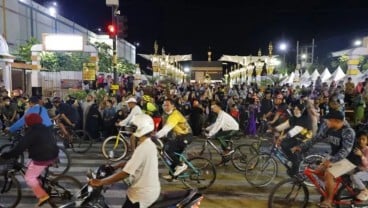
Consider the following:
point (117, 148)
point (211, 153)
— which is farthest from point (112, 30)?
point (211, 153)

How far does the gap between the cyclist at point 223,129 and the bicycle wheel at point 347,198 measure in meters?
3.86

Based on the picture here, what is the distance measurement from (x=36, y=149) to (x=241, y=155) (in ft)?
18.9

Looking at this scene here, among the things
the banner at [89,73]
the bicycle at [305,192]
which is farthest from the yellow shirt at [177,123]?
the banner at [89,73]

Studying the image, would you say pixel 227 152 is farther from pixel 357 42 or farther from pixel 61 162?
pixel 357 42

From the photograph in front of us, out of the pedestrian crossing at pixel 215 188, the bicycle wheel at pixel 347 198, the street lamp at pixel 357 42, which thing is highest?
the street lamp at pixel 357 42

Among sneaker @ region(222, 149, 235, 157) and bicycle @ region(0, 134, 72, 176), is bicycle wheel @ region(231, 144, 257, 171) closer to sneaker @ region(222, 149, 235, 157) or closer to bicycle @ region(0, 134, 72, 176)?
sneaker @ region(222, 149, 235, 157)

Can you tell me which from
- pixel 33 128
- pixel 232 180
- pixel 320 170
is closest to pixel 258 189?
pixel 232 180

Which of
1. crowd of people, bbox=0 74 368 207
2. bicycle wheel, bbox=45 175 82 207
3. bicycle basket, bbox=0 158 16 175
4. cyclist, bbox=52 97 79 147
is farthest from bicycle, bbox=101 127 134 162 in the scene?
bicycle wheel, bbox=45 175 82 207

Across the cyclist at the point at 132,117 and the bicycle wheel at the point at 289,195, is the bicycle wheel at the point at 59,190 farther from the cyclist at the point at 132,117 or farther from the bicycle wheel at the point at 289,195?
the cyclist at the point at 132,117

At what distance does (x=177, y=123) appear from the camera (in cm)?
900

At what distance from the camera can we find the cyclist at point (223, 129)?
10.2m

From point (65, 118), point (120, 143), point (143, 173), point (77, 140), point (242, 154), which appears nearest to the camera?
point (143, 173)

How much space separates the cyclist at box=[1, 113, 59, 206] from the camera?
6.48 m

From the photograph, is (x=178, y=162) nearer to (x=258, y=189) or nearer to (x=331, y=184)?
(x=258, y=189)
